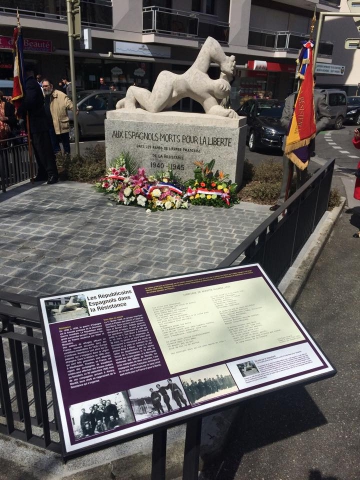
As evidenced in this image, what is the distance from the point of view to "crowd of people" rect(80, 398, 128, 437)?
148 cm

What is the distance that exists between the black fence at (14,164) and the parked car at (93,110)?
6941 millimetres

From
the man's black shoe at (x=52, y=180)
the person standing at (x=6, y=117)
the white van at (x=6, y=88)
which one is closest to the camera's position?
the man's black shoe at (x=52, y=180)

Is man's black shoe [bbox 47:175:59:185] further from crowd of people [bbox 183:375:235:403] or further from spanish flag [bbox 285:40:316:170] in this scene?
crowd of people [bbox 183:375:235:403]

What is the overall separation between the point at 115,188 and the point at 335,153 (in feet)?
33.7

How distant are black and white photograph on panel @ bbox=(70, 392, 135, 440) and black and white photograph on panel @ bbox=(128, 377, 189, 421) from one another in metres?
0.03

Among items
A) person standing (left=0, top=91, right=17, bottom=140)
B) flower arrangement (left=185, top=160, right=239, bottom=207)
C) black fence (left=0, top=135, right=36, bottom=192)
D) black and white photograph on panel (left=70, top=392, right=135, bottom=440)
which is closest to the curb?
flower arrangement (left=185, top=160, right=239, bottom=207)

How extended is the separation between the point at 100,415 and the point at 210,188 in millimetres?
6669

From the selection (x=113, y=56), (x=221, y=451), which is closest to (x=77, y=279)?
(x=221, y=451)

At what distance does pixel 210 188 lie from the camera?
26.0ft

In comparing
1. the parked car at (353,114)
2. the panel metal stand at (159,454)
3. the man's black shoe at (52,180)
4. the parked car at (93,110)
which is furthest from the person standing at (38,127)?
the parked car at (353,114)

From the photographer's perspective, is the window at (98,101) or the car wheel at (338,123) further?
the car wheel at (338,123)

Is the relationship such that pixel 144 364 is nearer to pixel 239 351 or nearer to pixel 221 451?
pixel 239 351

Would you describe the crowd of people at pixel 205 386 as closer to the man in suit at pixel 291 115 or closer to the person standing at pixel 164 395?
the person standing at pixel 164 395

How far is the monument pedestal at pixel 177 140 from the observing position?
8055mm
